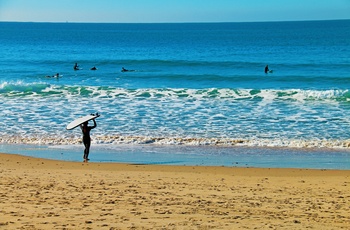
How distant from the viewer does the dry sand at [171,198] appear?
8844mm

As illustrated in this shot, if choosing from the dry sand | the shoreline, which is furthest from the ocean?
the dry sand

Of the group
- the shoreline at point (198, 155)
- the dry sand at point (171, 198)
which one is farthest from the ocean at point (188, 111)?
the dry sand at point (171, 198)

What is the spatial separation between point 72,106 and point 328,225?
745 inches

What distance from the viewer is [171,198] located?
411 inches

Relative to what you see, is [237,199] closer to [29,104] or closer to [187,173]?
[187,173]

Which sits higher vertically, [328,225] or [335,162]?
[335,162]

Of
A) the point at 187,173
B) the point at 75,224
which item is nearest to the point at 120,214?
the point at 75,224

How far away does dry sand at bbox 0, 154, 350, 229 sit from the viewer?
8844 millimetres

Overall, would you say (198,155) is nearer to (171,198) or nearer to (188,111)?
(171,198)

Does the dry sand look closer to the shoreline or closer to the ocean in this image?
the shoreline

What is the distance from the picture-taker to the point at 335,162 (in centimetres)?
1537

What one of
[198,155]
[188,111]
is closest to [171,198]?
[198,155]

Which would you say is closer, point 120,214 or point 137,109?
point 120,214

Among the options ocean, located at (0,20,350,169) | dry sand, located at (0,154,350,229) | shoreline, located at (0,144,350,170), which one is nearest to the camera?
dry sand, located at (0,154,350,229)
